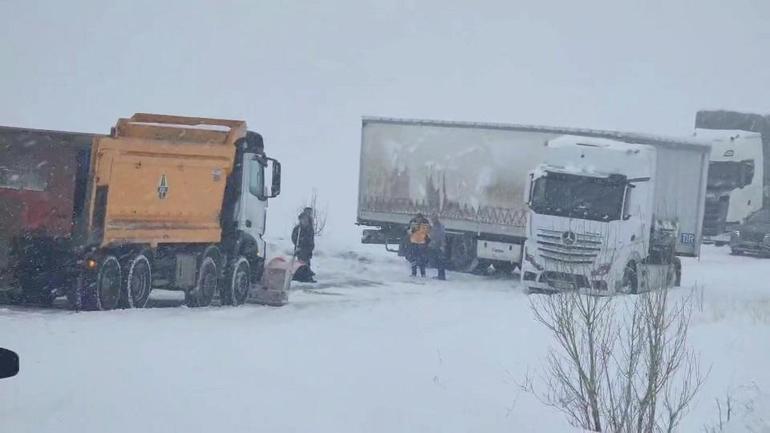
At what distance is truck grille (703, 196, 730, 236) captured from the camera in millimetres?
26594

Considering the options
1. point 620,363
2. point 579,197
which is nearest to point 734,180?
point 579,197

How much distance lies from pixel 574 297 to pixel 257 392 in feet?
8.47

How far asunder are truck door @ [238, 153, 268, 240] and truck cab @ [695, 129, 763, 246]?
1354 centimetres

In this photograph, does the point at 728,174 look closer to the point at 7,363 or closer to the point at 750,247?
the point at 750,247

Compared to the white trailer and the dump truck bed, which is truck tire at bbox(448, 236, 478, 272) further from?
the dump truck bed

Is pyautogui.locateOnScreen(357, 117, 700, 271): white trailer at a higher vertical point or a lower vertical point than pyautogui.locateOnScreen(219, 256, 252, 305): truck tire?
higher

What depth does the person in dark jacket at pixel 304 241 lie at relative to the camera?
1988cm

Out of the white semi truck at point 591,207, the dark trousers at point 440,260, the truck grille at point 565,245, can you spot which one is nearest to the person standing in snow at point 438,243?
the dark trousers at point 440,260

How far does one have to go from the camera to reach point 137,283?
1459cm

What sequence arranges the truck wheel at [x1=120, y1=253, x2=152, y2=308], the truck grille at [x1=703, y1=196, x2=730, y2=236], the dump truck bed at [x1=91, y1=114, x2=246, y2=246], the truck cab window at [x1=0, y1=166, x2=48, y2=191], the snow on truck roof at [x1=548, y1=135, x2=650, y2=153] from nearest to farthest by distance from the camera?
the truck cab window at [x1=0, y1=166, x2=48, y2=191] → the dump truck bed at [x1=91, y1=114, x2=246, y2=246] → the truck wheel at [x1=120, y1=253, x2=152, y2=308] → the snow on truck roof at [x1=548, y1=135, x2=650, y2=153] → the truck grille at [x1=703, y1=196, x2=730, y2=236]

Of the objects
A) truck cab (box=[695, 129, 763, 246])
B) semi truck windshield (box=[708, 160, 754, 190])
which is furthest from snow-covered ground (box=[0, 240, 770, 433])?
semi truck windshield (box=[708, 160, 754, 190])

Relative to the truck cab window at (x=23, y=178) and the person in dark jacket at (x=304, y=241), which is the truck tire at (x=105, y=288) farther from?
the person in dark jacket at (x=304, y=241)

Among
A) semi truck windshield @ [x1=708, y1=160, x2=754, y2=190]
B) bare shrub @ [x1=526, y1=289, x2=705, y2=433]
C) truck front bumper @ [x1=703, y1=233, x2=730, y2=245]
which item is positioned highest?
semi truck windshield @ [x1=708, y1=160, x2=754, y2=190]

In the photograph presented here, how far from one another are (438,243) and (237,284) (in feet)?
24.3
